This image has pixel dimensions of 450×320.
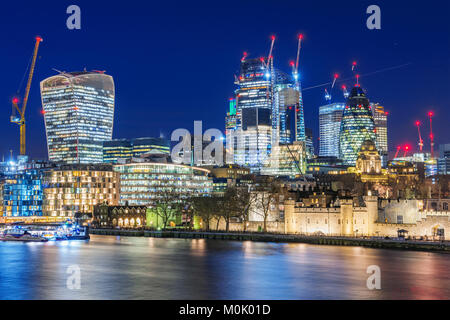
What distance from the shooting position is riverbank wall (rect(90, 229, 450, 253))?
79750 mm

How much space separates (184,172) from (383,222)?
103 metres

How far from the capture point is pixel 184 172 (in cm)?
18700

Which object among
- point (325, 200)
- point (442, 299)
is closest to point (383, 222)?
point (325, 200)

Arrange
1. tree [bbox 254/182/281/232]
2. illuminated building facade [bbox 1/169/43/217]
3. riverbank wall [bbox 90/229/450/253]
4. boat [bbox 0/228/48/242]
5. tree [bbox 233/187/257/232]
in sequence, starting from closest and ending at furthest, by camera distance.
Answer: riverbank wall [bbox 90/229/450/253]
tree [bbox 254/182/281/232]
tree [bbox 233/187/257/232]
boat [bbox 0/228/48/242]
illuminated building facade [bbox 1/169/43/217]

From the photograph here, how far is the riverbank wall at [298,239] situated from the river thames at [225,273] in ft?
10.3

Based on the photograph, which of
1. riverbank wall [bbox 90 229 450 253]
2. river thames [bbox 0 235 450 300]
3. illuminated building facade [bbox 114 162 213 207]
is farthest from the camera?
illuminated building facade [bbox 114 162 213 207]

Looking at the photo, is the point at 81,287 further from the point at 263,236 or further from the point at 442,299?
the point at 263,236

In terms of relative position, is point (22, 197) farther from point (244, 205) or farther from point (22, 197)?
point (244, 205)

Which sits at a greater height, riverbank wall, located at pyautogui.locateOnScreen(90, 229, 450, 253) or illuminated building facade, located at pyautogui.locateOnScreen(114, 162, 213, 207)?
illuminated building facade, located at pyautogui.locateOnScreen(114, 162, 213, 207)

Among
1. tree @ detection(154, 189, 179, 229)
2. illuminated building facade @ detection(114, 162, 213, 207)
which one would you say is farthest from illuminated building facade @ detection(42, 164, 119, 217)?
tree @ detection(154, 189, 179, 229)

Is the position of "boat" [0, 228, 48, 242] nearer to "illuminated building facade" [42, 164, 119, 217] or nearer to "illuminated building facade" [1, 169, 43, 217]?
"illuminated building facade" [42, 164, 119, 217]

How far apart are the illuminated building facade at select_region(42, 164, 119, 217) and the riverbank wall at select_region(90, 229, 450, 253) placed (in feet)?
110

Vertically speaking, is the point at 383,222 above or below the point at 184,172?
below

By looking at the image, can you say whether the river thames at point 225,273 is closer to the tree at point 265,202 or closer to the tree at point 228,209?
the tree at point 265,202
